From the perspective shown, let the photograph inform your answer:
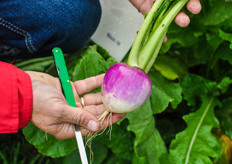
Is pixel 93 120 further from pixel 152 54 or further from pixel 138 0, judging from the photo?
pixel 138 0

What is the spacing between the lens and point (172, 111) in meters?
1.39

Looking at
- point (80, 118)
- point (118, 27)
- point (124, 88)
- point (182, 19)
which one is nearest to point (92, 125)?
point (80, 118)

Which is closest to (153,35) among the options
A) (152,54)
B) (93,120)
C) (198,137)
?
(152,54)

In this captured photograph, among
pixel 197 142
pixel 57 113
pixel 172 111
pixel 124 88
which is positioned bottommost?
pixel 172 111

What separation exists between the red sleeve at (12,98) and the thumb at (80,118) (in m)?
0.14

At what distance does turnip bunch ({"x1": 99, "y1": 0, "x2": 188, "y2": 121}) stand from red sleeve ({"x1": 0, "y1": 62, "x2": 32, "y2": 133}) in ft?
0.80

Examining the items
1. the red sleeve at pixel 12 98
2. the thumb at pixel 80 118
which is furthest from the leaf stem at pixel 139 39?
the red sleeve at pixel 12 98

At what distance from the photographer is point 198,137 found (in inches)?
43.0

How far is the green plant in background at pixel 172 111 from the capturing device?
40.4 inches

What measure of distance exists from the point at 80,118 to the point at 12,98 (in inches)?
8.6

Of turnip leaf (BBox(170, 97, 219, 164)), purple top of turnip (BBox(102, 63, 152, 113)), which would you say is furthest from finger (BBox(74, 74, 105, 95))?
turnip leaf (BBox(170, 97, 219, 164))

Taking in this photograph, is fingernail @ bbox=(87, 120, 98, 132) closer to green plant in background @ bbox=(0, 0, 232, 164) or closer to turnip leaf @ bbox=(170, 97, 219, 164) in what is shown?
green plant in background @ bbox=(0, 0, 232, 164)

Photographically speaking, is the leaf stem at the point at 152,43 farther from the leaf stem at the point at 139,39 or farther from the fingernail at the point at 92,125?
the fingernail at the point at 92,125

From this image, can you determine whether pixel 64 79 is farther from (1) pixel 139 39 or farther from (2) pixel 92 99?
(1) pixel 139 39
